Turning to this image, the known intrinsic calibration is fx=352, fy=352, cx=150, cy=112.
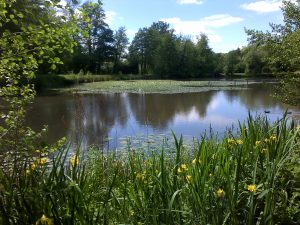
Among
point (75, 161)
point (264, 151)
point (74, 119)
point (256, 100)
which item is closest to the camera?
point (75, 161)

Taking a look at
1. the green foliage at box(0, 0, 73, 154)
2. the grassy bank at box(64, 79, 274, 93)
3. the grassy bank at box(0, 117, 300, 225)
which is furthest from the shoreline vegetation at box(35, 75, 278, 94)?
the grassy bank at box(0, 117, 300, 225)

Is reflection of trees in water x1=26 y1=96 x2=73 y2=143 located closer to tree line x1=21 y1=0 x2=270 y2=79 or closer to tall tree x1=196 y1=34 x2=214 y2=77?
tree line x1=21 y1=0 x2=270 y2=79

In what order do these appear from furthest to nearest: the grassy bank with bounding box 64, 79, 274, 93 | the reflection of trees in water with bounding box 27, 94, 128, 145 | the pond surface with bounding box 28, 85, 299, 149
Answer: the grassy bank with bounding box 64, 79, 274, 93 < the pond surface with bounding box 28, 85, 299, 149 < the reflection of trees in water with bounding box 27, 94, 128, 145

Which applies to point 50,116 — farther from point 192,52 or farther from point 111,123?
point 192,52

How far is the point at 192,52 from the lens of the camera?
63.2 m

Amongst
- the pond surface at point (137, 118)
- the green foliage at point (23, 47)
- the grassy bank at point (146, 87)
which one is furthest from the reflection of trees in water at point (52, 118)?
the grassy bank at point (146, 87)

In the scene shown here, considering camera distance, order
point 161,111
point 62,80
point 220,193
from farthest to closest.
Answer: point 62,80, point 161,111, point 220,193

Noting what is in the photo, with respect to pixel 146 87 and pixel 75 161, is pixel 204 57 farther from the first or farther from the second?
pixel 75 161

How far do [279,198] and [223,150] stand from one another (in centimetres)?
51

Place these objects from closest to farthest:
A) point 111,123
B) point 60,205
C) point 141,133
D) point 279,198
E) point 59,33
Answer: point 60,205, point 279,198, point 59,33, point 141,133, point 111,123

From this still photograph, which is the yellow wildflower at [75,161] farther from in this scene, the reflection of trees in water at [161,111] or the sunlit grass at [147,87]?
the sunlit grass at [147,87]

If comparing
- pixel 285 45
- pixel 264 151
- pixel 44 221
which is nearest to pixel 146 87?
pixel 285 45

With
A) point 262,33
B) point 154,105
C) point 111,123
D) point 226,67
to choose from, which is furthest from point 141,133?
point 226,67

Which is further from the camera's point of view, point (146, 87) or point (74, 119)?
point (146, 87)
